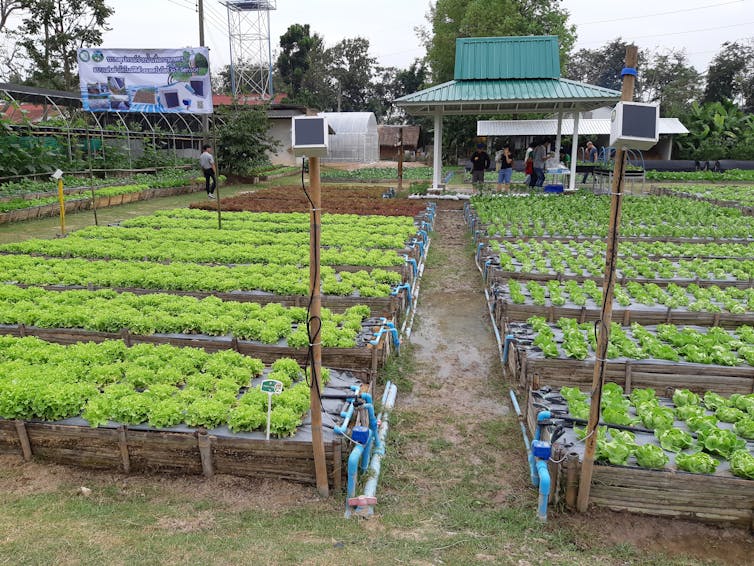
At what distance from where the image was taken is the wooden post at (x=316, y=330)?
14.5 feet

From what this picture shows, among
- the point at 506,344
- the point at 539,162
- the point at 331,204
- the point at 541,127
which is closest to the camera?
the point at 506,344

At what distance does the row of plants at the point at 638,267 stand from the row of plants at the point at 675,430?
507 cm

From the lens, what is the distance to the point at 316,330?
4.50 meters

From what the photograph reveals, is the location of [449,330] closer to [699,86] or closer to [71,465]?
[71,465]

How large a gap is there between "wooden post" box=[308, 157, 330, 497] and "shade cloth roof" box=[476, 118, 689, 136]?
36.9 m

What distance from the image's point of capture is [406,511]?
470 centimetres

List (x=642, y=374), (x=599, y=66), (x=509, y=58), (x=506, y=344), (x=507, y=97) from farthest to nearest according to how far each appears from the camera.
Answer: (x=599, y=66)
(x=509, y=58)
(x=507, y=97)
(x=506, y=344)
(x=642, y=374)

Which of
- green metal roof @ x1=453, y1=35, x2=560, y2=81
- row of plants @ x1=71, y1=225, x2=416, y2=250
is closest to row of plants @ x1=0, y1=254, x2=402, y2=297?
row of plants @ x1=71, y1=225, x2=416, y2=250

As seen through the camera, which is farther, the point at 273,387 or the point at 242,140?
the point at 242,140

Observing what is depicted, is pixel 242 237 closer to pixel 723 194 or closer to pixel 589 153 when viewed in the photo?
pixel 723 194

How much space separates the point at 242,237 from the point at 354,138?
34564 mm

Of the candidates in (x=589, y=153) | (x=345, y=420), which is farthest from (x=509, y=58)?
(x=345, y=420)

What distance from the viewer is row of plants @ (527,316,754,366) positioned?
673 centimetres

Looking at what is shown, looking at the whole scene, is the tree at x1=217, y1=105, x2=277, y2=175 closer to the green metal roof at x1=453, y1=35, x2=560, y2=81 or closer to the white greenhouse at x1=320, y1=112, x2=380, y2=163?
the green metal roof at x1=453, y1=35, x2=560, y2=81
